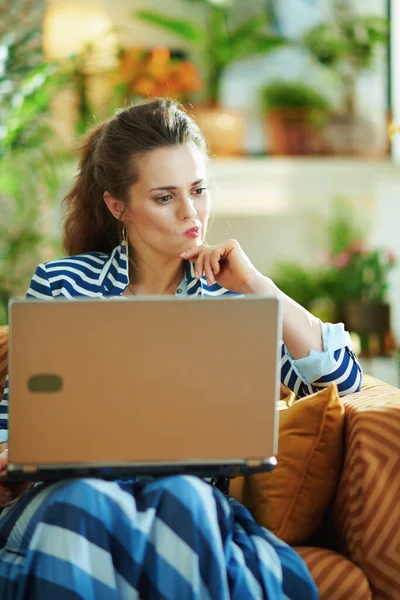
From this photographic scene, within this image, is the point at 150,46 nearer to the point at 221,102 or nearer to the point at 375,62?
the point at 221,102

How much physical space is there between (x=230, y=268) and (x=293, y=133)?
10.0 feet

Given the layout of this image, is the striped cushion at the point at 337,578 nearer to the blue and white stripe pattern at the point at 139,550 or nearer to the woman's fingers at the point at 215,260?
the blue and white stripe pattern at the point at 139,550

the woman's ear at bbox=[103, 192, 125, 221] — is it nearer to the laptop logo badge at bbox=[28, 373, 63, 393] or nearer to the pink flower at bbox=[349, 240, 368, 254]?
the laptop logo badge at bbox=[28, 373, 63, 393]

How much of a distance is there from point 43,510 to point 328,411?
54 centimetres

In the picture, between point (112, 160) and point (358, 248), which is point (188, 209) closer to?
point (112, 160)

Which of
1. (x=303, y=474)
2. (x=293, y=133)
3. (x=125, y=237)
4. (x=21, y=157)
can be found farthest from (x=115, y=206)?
(x=293, y=133)

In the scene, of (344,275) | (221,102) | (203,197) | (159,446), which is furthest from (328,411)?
(221,102)

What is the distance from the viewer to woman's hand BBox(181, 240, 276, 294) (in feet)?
5.72

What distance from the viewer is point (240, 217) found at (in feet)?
16.2

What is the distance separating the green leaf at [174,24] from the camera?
14.9ft

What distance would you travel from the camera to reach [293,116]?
4.69 metres

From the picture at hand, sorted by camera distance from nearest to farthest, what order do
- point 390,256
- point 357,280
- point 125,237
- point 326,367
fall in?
1. point 326,367
2. point 125,237
3. point 390,256
4. point 357,280

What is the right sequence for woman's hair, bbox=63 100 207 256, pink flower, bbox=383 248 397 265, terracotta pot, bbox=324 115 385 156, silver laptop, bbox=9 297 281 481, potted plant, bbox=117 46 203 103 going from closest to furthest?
silver laptop, bbox=9 297 281 481
woman's hair, bbox=63 100 207 256
pink flower, bbox=383 248 397 265
potted plant, bbox=117 46 203 103
terracotta pot, bbox=324 115 385 156

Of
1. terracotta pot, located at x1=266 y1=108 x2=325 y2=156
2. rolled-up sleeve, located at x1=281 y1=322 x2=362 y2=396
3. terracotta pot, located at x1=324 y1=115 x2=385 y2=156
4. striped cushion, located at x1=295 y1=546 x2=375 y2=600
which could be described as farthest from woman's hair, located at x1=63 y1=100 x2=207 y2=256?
terracotta pot, located at x1=324 y1=115 x2=385 y2=156
